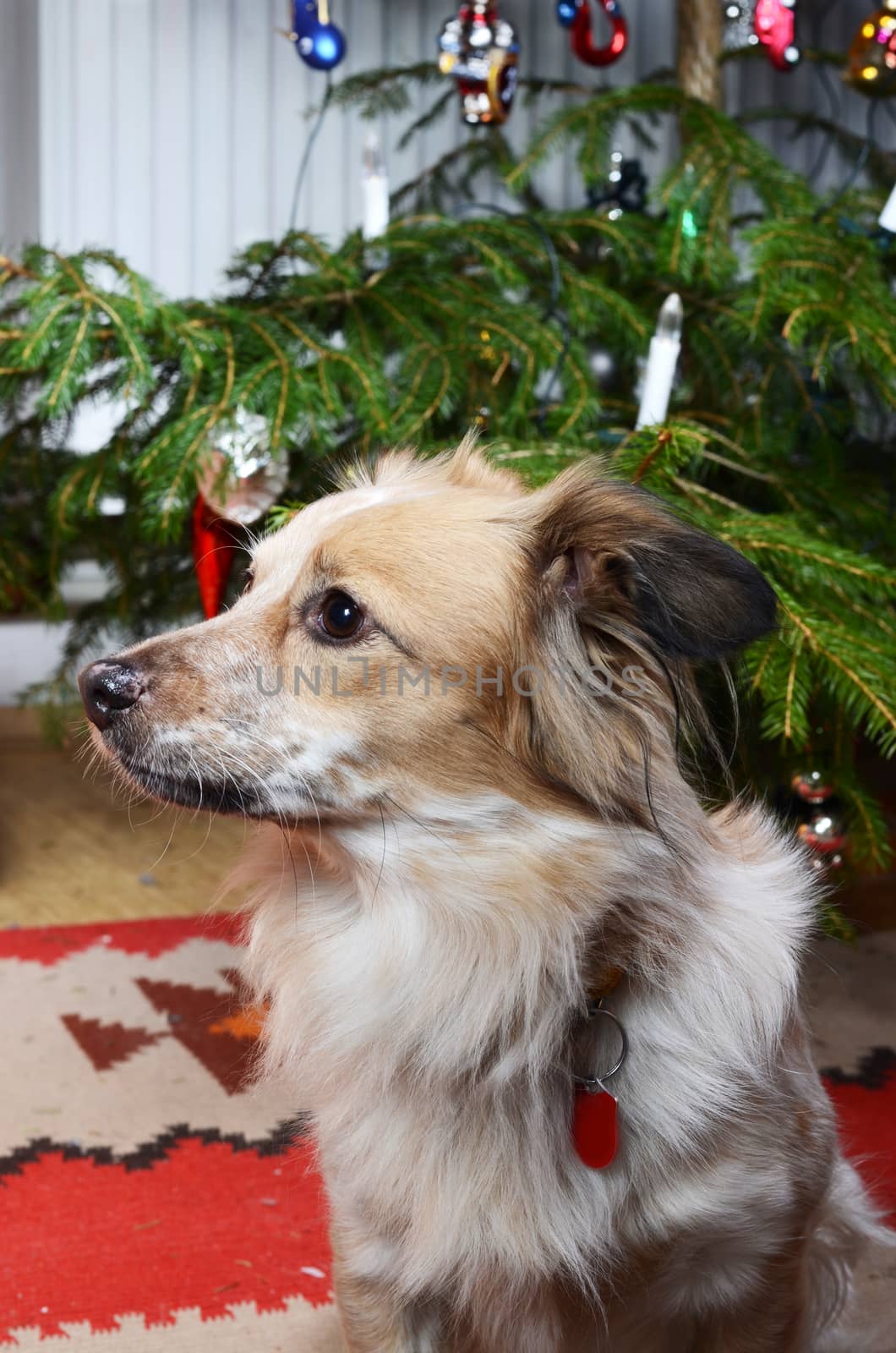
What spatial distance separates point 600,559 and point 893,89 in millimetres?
1835

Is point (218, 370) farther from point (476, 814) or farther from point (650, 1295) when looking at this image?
point (650, 1295)

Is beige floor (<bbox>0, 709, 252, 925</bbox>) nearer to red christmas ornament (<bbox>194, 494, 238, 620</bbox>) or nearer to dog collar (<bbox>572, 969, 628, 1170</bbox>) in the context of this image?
red christmas ornament (<bbox>194, 494, 238, 620</bbox>)

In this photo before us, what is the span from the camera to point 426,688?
0.99m

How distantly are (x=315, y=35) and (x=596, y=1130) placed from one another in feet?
5.74

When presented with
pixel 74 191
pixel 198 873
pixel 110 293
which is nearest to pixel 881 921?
pixel 198 873

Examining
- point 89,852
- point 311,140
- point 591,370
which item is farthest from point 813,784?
point 89,852

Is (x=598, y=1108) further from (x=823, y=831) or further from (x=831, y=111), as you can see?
(x=831, y=111)

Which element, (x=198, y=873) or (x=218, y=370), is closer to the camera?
(x=218, y=370)

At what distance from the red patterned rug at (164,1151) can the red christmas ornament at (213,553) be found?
0.52 m

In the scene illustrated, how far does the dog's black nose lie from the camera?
99 cm

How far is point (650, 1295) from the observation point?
1008 millimetres

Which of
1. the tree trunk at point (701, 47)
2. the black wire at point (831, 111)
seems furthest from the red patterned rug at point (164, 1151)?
the black wire at point (831, 111)

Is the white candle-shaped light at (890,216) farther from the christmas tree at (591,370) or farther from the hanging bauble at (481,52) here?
the hanging bauble at (481,52)

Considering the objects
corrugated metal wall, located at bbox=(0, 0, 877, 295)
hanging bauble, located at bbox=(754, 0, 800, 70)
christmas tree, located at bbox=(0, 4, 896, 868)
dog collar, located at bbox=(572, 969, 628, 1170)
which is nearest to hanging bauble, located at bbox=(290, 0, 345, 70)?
christmas tree, located at bbox=(0, 4, 896, 868)
